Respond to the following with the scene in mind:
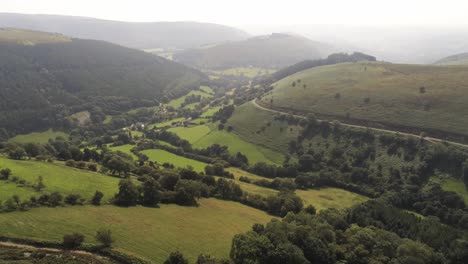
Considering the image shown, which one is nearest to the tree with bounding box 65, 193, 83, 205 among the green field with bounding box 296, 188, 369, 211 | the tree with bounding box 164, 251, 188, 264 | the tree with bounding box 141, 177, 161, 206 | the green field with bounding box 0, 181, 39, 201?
the green field with bounding box 0, 181, 39, 201

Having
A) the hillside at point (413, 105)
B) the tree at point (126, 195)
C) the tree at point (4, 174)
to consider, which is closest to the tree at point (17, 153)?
the tree at point (4, 174)

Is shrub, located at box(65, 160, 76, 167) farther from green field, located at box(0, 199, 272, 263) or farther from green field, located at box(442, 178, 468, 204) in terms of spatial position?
green field, located at box(442, 178, 468, 204)

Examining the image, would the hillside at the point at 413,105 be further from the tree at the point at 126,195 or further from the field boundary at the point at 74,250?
the field boundary at the point at 74,250

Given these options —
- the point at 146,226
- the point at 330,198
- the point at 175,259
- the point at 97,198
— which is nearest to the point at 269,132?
the point at 330,198

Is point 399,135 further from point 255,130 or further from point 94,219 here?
point 94,219

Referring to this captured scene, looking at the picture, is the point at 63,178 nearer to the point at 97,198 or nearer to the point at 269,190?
the point at 97,198

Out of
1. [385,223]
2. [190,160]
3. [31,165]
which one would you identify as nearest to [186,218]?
[31,165]

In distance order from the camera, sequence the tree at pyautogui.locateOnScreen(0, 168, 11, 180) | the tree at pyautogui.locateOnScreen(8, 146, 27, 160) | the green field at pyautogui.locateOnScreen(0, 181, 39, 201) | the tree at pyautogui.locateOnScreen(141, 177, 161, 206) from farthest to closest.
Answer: the tree at pyautogui.locateOnScreen(8, 146, 27, 160), the tree at pyautogui.locateOnScreen(141, 177, 161, 206), the tree at pyautogui.locateOnScreen(0, 168, 11, 180), the green field at pyautogui.locateOnScreen(0, 181, 39, 201)
